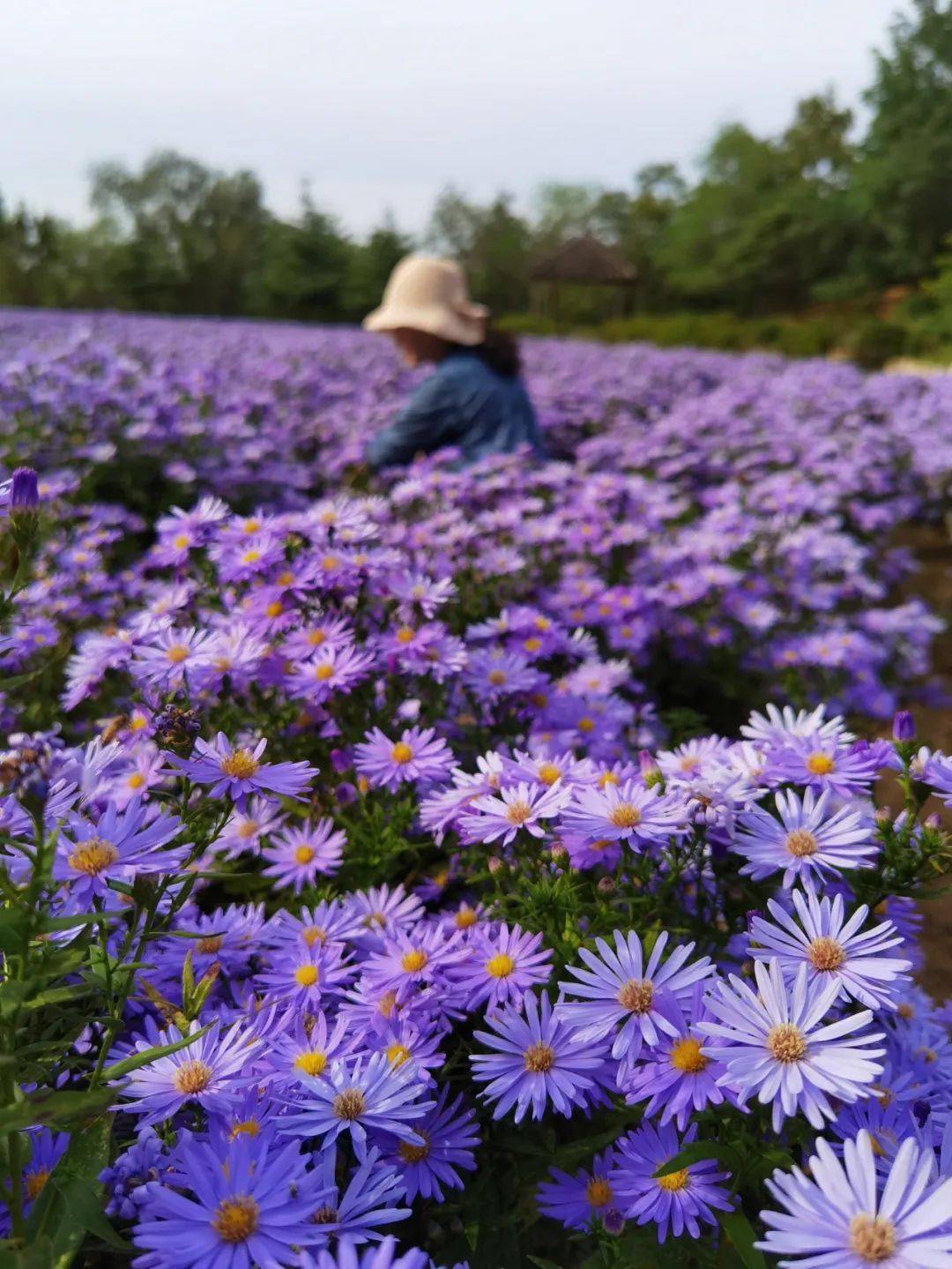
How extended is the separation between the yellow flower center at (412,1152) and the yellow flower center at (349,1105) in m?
0.12

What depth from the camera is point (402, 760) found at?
150 centimetres

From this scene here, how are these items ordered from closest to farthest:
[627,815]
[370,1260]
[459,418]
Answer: [370,1260]
[627,815]
[459,418]

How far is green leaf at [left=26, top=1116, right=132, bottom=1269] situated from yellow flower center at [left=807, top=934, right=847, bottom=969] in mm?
712

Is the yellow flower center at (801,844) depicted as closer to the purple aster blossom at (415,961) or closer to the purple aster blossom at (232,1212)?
the purple aster blossom at (415,961)

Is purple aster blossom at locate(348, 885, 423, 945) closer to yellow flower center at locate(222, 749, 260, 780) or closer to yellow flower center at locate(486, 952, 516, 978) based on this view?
yellow flower center at locate(486, 952, 516, 978)

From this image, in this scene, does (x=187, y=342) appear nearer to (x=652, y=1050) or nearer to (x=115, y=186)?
(x=652, y=1050)

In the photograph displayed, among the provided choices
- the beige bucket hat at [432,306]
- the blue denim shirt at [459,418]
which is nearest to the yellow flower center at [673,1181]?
the blue denim shirt at [459,418]

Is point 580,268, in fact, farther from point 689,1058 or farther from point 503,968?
point 689,1058

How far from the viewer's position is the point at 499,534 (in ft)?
9.21

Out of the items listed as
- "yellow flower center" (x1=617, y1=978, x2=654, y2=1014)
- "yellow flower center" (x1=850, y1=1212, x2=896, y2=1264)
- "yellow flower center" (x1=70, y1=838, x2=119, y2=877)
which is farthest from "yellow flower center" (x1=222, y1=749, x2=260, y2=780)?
"yellow flower center" (x1=850, y1=1212, x2=896, y2=1264)

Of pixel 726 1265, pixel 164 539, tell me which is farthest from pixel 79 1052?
pixel 164 539

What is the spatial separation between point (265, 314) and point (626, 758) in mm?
29630

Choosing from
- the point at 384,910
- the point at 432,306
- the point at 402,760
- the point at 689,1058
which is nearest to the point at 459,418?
the point at 432,306

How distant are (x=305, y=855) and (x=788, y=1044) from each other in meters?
0.85
